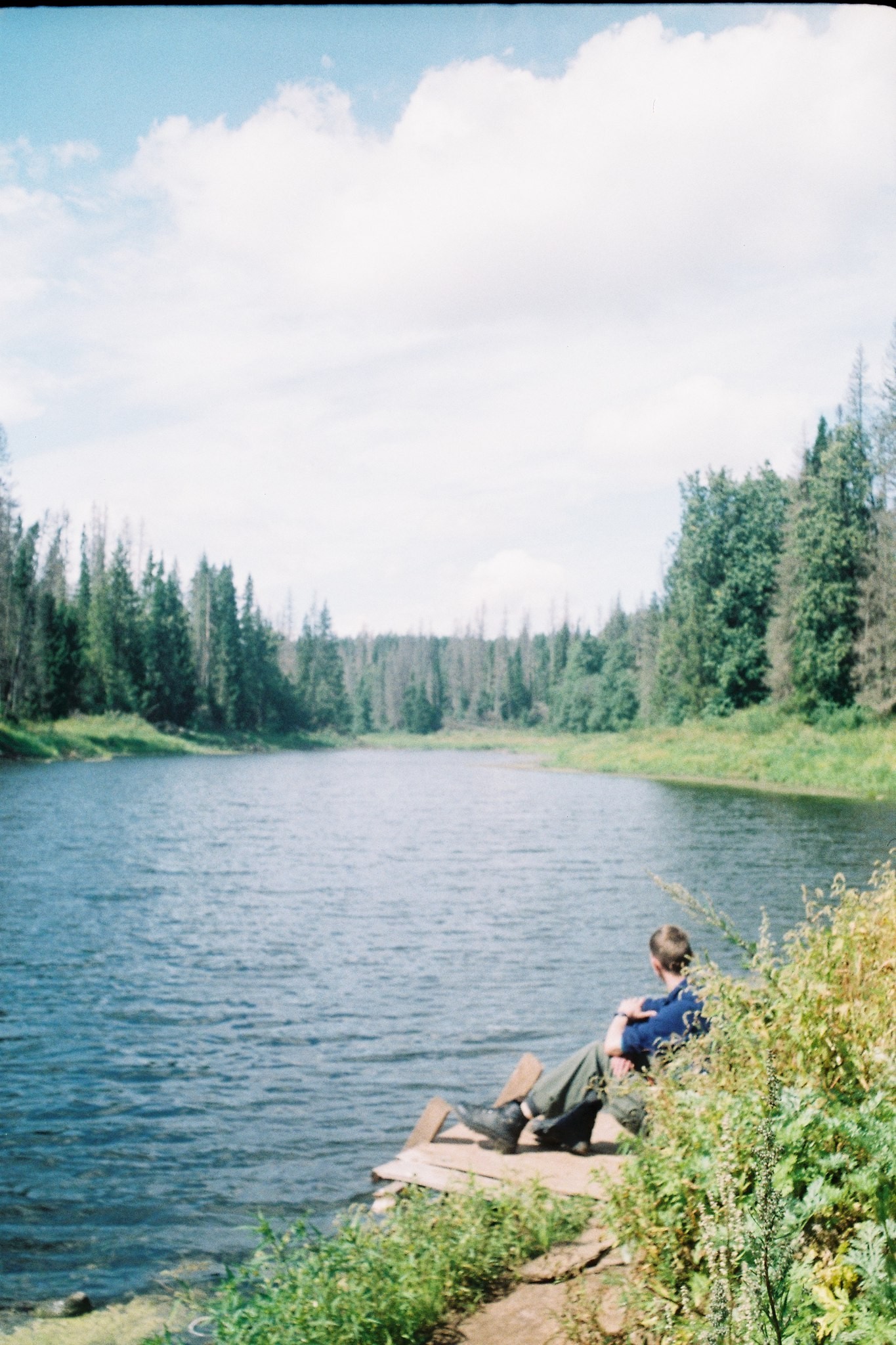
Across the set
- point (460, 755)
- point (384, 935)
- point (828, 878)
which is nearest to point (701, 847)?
point (828, 878)

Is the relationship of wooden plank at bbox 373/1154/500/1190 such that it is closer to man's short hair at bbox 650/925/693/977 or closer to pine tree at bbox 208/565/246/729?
man's short hair at bbox 650/925/693/977

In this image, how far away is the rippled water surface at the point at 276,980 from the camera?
744 cm

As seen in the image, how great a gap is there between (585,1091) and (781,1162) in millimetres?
3094

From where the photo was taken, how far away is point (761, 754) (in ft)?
147

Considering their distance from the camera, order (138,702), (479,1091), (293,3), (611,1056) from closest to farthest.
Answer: (293,3) → (611,1056) → (479,1091) → (138,702)

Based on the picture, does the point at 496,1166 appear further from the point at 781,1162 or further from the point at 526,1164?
the point at 781,1162

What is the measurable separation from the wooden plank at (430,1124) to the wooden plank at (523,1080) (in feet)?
1.24

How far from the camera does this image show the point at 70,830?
26.0 m

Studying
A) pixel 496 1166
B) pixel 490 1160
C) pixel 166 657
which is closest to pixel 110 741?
pixel 166 657

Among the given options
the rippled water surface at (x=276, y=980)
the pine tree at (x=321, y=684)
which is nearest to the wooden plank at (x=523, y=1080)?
the rippled water surface at (x=276, y=980)

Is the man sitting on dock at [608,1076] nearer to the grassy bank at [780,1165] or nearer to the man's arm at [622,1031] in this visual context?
the man's arm at [622,1031]

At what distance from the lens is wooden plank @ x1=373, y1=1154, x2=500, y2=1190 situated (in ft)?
20.1

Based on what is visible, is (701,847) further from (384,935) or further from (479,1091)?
(479,1091)

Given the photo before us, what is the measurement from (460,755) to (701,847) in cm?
5753
